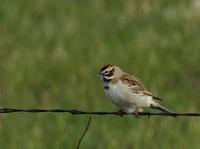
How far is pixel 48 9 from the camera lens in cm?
1730

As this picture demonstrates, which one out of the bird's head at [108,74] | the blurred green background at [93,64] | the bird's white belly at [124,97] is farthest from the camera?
the blurred green background at [93,64]

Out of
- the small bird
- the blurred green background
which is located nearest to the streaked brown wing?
the small bird

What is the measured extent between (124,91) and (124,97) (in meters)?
0.08

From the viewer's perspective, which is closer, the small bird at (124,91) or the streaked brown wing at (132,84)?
the small bird at (124,91)

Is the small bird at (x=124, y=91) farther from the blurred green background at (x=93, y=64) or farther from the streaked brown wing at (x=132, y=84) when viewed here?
the blurred green background at (x=93, y=64)

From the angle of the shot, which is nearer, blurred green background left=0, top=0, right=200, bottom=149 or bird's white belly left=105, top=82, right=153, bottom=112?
bird's white belly left=105, top=82, right=153, bottom=112

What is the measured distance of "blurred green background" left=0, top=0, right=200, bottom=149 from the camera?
12.2 metres

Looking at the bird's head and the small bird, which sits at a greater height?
the bird's head

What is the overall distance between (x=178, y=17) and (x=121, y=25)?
0.86 meters

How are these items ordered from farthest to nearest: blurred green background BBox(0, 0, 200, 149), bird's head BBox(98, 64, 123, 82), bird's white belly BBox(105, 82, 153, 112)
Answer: blurred green background BBox(0, 0, 200, 149), bird's head BBox(98, 64, 123, 82), bird's white belly BBox(105, 82, 153, 112)

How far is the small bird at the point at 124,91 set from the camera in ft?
32.4

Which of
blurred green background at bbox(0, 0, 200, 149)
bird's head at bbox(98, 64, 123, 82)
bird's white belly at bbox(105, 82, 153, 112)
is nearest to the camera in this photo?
bird's white belly at bbox(105, 82, 153, 112)

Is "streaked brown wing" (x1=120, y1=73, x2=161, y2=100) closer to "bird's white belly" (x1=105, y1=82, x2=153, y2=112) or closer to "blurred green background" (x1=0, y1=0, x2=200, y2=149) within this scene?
"bird's white belly" (x1=105, y1=82, x2=153, y2=112)

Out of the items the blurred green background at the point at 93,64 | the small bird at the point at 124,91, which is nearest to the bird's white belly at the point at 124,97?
the small bird at the point at 124,91
